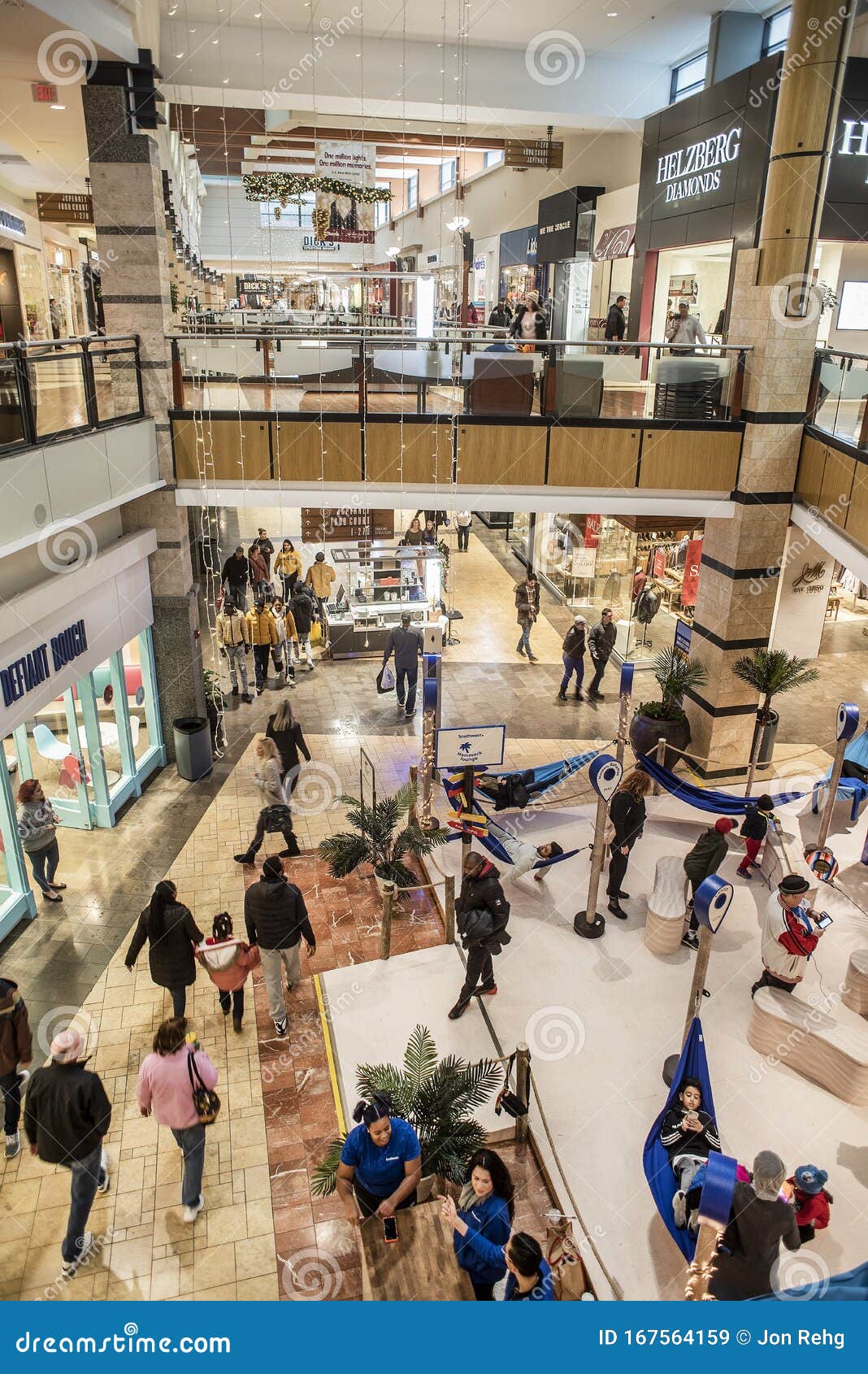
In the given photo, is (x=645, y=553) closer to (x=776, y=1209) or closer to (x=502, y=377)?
(x=502, y=377)

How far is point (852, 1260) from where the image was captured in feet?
15.0

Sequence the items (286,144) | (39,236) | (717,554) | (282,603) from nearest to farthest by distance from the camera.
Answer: (717,554)
(282,603)
(39,236)
(286,144)

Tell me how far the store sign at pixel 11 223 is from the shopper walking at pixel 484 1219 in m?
14.9

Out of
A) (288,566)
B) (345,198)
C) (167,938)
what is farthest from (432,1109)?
(345,198)

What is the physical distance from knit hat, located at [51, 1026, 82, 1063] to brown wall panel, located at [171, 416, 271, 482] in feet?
23.0

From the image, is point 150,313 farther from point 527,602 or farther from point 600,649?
point 600,649

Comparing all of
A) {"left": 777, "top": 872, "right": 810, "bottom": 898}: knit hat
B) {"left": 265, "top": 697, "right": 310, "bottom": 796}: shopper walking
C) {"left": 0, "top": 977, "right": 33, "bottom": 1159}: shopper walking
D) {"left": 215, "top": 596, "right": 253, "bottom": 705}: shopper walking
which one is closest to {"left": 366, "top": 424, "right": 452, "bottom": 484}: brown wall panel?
{"left": 215, "top": 596, "right": 253, "bottom": 705}: shopper walking

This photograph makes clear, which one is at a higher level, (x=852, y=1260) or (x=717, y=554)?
(x=717, y=554)

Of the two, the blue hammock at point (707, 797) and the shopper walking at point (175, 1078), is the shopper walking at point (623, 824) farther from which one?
the shopper walking at point (175, 1078)

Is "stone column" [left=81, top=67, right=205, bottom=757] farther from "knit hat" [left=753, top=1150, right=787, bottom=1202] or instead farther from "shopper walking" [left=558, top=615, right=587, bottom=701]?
"knit hat" [left=753, top=1150, right=787, bottom=1202]

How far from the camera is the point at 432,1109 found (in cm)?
458

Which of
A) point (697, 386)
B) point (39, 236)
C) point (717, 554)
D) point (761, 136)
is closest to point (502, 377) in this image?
point (697, 386)

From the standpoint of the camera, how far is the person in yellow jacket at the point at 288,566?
43.2ft
